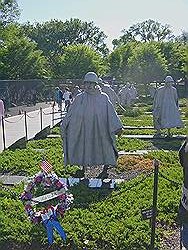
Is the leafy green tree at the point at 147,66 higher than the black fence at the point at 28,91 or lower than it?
higher

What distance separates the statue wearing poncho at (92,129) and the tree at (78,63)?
136ft

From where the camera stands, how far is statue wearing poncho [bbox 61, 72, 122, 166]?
8.53 meters

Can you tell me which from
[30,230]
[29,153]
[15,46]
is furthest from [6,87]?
[30,230]

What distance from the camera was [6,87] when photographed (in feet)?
109

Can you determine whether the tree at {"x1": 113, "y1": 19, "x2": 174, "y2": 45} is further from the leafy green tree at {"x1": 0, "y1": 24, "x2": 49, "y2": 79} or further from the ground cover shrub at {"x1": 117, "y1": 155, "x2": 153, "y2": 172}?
the ground cover shrub at {"x1": 117, "y1": 155, "x2": 153, "y2": 172}

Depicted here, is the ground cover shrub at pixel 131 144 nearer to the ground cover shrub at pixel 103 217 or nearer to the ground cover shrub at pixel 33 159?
the ground cover shrub at pixel 33 159

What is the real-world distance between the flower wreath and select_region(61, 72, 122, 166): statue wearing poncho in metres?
2.59

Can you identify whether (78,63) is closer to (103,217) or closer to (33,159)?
(33,159)

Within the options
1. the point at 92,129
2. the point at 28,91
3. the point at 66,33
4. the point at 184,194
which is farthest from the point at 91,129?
the point at 66,33

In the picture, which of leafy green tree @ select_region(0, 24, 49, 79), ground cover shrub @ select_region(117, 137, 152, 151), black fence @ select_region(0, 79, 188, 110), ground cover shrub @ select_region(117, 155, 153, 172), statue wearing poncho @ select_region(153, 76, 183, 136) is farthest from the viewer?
leafy green tree @ select_region(0, 24, 49, 79)

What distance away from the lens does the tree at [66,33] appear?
263 ft

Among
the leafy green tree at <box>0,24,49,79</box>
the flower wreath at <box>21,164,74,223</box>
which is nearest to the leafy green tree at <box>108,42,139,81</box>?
the leafy green tree at <box>0,24,49,79</box>

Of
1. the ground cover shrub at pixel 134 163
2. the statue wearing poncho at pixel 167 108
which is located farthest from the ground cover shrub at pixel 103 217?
the statue wearing poncho at pixel 167 108

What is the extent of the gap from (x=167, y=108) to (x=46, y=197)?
9.66 meters
